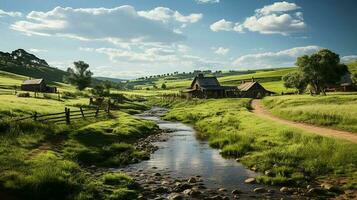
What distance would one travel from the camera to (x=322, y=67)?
84938mm

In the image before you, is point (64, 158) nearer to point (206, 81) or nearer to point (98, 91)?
point (98, 91)

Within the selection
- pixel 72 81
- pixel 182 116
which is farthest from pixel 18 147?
pixel 72 81

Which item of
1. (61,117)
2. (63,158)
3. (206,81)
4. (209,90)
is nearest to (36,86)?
(206,81)

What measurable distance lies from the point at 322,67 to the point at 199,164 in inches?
2615

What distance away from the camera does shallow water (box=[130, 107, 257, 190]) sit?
23.2 meters

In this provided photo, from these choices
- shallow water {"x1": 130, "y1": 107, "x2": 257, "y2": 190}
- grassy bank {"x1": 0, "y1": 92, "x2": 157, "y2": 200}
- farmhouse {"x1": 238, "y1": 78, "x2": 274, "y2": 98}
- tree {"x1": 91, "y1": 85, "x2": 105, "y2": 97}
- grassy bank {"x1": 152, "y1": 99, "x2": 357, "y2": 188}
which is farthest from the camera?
farmhouse {"x1": 238, "y1": 78, "x2": 274, "y2": 98}

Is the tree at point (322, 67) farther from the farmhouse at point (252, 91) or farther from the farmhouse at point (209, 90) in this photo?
the farmhouse at point (209, 90)

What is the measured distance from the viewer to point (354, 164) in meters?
23.4

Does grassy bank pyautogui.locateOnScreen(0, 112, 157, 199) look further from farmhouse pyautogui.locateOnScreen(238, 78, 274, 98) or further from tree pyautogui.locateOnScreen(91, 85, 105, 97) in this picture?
farmhouse pyautogui.locateOnScreen(238, 78, 274, 98)

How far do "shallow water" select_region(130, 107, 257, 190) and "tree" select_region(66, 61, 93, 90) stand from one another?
320 ft

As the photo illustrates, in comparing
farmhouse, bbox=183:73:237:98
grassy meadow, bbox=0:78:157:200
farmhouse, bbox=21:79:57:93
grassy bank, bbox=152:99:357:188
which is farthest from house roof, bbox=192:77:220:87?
grassy bank, bbox=152:99:357:188

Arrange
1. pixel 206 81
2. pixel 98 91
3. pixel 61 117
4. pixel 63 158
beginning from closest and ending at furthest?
pixel 63 158 → pixel 61 117 → pixel 98 91 → pixel 206 81

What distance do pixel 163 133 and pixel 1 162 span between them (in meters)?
26.4

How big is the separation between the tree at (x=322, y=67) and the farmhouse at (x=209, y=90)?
102 feet
